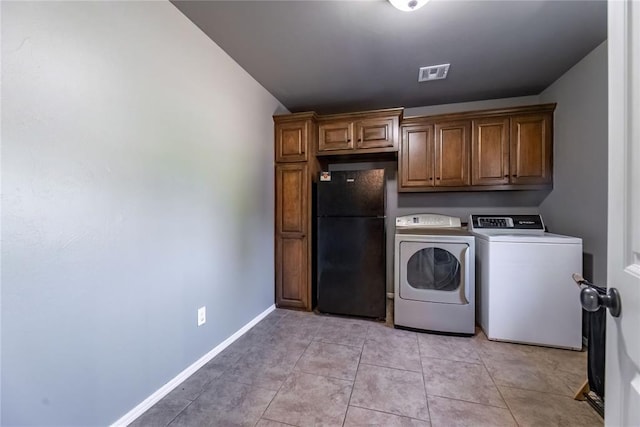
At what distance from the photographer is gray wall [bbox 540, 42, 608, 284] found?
1979 millimetres

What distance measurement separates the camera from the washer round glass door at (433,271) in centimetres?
236

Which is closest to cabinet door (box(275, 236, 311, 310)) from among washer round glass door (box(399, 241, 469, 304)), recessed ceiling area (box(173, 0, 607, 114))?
washer round glass door (box(399, 241, 469, 304))

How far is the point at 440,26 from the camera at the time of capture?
5.81ft

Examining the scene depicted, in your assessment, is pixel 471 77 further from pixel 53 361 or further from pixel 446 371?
pixel 53 361

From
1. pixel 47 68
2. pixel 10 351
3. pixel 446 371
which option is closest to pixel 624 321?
pixel 446 371

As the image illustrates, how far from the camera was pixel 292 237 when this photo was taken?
2.91m

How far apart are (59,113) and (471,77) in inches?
117

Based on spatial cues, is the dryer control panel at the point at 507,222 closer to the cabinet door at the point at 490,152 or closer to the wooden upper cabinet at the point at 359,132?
the cabinet door at the point at 490,152

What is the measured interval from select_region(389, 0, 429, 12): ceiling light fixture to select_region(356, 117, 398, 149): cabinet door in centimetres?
125

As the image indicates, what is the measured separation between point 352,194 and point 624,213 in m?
2.20

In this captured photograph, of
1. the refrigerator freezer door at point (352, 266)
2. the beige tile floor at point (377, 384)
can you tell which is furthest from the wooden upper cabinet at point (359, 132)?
the beige tile floor at point (377, 384)

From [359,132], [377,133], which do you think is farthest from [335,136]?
[377,133]

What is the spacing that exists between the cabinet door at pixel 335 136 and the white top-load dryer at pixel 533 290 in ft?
5.44

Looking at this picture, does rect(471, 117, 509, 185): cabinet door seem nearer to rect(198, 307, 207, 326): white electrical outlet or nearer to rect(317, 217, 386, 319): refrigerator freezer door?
rect(317, 217, 386, 319): refrigerator freezer door
